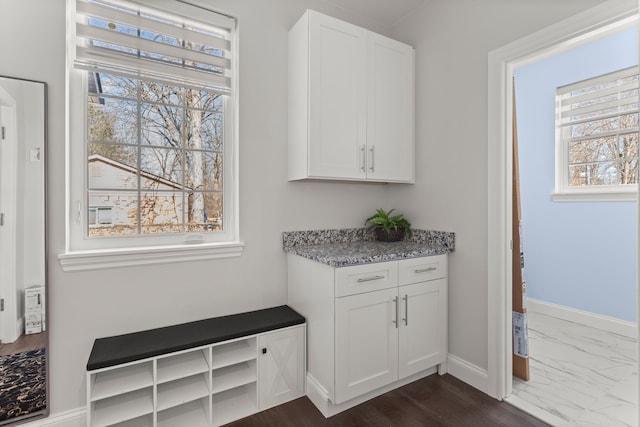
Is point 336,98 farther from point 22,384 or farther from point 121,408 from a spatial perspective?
point 22,384

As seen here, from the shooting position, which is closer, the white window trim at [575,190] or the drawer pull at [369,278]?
the drawer pull at [369,278]

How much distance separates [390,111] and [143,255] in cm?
188

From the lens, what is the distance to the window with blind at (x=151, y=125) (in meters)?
1.72

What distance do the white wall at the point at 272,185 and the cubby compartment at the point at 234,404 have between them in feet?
1.57

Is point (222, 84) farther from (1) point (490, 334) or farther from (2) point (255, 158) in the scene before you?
(1) point (490, 334)

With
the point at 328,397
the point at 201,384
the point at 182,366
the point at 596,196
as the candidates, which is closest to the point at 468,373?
the point at 328,397

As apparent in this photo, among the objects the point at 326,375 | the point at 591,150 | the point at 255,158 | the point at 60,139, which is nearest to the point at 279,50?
the point at 255,158

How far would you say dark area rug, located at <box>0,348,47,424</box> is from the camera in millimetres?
1506

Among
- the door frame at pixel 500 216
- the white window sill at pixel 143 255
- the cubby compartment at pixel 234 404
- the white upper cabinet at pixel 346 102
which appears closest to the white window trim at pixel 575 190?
the door frame at pixel 500 216

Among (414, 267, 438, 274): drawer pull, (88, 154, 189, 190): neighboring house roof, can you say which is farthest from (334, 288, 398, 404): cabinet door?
(88, 154, 189, 190): neighboring house roof

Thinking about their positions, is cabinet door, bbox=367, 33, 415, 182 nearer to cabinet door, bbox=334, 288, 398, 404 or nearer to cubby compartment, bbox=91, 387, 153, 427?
cabinet door, bbox=334, 288, 398, 404

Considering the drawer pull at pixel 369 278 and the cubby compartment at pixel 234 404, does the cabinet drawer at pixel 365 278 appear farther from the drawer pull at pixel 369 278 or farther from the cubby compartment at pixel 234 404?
the cubby compartment at pixel 234 404

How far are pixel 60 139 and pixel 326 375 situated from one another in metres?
1.89

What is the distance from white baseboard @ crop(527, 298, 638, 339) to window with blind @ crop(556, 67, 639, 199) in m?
1.16
